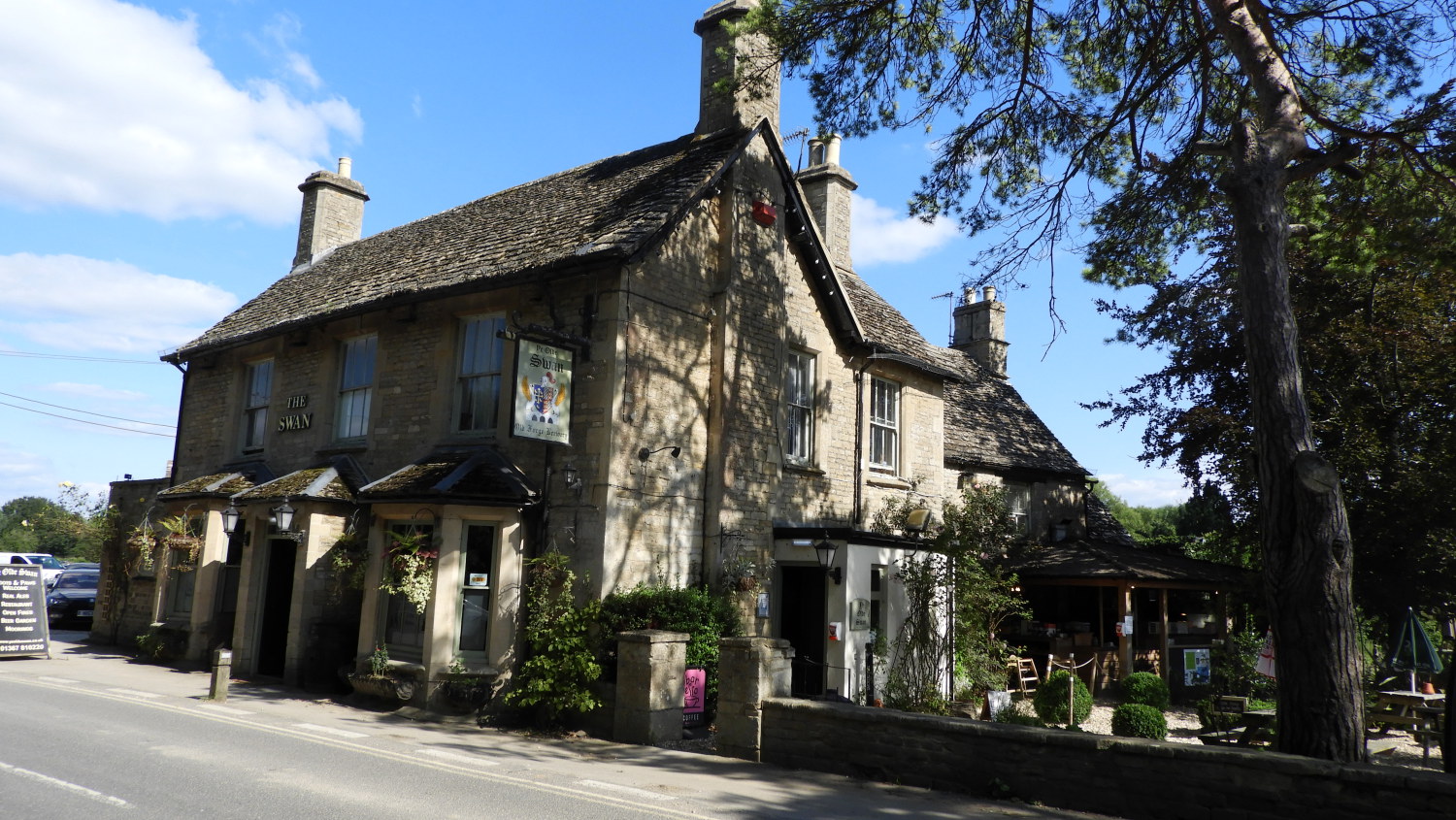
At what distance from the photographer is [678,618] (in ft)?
39.8

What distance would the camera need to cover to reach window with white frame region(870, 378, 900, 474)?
1748cm

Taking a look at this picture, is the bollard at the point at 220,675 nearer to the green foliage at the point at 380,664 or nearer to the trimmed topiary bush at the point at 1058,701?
the green foliage at the point at 380,664

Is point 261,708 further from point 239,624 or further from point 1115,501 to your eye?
point 1115,501

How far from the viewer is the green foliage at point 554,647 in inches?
455

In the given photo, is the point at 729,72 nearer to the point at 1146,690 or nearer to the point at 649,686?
the point at 649,686

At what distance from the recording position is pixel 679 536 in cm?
1342

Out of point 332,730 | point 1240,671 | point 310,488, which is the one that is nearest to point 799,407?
point 310,488

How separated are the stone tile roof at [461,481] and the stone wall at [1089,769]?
15.2 feet

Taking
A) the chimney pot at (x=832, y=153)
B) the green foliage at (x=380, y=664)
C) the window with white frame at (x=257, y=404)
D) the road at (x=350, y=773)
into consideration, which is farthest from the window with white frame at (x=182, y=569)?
the chimney pot at (x=832, y=153)

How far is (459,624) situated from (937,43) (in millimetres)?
10663

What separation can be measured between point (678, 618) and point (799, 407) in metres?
A: 4.96

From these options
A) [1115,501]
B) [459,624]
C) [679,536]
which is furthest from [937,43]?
[1115,501]

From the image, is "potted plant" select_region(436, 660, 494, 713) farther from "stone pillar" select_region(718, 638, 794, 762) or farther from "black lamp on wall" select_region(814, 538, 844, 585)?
"black lamp on wall" select_region(814, 538, 844, 585)

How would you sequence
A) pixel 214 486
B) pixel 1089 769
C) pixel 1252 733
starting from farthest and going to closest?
pixel 214 486 < pixel 1252 733 < pixel 1089 769
